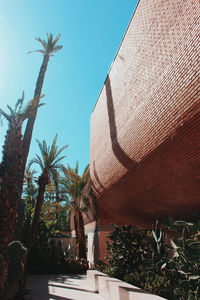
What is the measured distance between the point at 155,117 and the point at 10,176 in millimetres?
Answer: 3557

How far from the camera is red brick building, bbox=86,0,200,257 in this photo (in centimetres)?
451

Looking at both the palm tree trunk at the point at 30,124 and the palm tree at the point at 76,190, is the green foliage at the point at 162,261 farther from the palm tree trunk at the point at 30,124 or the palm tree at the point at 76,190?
the palm tree at the point at 76,190

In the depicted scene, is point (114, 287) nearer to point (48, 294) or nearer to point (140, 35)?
point (48, 294)

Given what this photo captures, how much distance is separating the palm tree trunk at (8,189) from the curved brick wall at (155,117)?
3.21 metres

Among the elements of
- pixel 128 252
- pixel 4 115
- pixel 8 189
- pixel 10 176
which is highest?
pixel 4 115

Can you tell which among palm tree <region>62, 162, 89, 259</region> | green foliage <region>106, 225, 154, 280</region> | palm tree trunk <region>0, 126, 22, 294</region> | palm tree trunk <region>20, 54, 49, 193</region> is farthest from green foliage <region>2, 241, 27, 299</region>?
palm tree <region>62, 162, 89, 259</region>

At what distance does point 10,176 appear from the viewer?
15.0ft

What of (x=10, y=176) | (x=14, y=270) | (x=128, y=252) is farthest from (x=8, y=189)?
(x=128, y=252)

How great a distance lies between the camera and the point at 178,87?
4648 millimetres

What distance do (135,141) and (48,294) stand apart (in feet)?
15.5

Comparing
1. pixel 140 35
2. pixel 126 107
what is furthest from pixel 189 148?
pixel 140 35

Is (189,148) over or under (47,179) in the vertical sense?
under

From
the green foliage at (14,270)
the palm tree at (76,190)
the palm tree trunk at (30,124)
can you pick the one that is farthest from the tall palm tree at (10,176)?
the palm tree at (76,190)

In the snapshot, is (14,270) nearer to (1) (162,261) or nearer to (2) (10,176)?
(2) (10,176)
